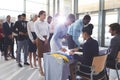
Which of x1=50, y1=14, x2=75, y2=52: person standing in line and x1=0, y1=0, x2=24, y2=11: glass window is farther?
x1=0, y1=0, x2=24, y2=11: glass window

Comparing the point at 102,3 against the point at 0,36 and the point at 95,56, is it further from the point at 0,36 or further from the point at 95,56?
the point at 95,56

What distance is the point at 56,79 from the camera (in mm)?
3025

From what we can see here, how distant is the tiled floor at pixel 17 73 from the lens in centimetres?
432

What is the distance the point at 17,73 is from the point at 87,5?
628 cm

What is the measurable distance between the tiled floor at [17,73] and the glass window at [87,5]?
539 centimetres

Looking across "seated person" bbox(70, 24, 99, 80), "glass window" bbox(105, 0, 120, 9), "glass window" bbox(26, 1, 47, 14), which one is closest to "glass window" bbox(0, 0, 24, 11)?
"glass window" bbox(26, 1, 47, 14)

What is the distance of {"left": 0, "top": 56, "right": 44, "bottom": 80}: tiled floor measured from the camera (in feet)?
14.2

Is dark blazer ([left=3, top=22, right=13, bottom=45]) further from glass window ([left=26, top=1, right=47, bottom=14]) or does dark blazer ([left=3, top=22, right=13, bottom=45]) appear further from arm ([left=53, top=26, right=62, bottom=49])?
glass window ([left=26, top=1, right=47, bottom=14])

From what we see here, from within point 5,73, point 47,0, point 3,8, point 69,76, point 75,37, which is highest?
point 47,0

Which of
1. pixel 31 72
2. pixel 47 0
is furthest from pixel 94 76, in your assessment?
pixel 47 0

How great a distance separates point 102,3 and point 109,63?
5.94m

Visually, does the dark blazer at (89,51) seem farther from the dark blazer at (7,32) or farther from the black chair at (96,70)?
the dark blazer at (7,32)

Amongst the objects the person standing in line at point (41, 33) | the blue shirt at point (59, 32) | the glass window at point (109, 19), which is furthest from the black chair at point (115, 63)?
the glass window at point (109, 19)

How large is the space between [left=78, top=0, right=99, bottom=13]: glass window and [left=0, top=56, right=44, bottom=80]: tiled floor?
17.7 ft
